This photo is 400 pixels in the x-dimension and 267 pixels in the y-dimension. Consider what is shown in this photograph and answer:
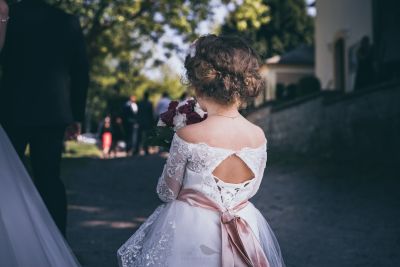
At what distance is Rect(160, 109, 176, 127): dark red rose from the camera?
10.0ft

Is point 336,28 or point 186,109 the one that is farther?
point 336,28

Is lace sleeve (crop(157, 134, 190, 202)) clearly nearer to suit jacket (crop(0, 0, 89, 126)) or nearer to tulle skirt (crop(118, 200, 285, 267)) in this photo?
tulle skirt (crop(118, 200, 285, 267))

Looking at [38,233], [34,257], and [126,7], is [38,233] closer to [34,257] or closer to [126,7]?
[34,257]

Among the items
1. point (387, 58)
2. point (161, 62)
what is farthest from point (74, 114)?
point (161, 62)

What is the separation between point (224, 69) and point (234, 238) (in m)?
0.74

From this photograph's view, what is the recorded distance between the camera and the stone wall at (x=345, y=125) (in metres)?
10.4

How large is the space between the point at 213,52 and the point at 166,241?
854 millimetres

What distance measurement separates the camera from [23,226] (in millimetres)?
3215

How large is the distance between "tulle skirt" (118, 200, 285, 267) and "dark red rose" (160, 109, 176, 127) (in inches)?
16.4

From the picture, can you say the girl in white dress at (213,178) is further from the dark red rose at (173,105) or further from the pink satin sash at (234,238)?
the dark red rose at (173,105)

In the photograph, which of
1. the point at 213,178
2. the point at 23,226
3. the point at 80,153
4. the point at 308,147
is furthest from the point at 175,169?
the point at 80,153

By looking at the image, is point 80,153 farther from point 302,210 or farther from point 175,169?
point 175,169

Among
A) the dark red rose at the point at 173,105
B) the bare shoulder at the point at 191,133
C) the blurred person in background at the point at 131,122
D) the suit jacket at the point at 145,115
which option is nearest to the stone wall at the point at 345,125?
the suit jacket at the point at 145,115

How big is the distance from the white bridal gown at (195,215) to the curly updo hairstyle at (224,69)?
0.82ft
